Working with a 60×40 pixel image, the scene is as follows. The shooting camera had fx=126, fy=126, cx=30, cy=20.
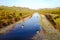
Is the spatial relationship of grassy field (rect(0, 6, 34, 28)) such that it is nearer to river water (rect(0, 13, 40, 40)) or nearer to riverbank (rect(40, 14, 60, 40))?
river water (rect(0, 13, 40, 40))

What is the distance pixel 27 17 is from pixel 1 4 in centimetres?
74

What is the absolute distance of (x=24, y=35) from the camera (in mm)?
3102

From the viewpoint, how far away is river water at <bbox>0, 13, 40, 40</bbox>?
307cm

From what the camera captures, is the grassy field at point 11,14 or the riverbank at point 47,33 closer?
the riverbank at point 47,33

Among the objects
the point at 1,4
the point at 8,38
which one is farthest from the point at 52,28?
the point at 1,4

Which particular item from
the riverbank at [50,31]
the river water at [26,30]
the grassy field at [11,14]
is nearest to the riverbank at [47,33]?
the riverbank at [50,31]

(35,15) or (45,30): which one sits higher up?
(35,15)

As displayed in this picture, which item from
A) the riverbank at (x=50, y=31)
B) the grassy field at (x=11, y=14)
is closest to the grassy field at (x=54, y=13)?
the riverbank at (x=50, y=31)

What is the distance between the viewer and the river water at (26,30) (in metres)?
3.07

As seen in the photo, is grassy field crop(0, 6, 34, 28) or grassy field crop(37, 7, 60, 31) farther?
grassy field crop(0, 6, 34, 28)

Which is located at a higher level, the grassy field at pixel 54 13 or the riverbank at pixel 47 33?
the grassy field at pixel 54 13

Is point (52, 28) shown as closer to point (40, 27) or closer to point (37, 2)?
point (40, 27)

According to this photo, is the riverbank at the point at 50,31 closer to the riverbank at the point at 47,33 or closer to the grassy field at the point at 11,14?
the riverbank at the point at 47,33

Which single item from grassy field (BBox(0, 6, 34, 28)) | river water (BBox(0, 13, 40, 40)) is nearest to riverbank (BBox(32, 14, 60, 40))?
river water (BBox(0, 13, 40, 40))
